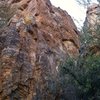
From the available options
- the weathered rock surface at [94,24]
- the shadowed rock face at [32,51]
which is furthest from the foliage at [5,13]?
the weathered rock surface at [94,24]

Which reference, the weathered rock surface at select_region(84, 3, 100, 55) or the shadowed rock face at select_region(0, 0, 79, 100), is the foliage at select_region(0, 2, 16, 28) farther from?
the weathered rock surface at select_region(84, 3, 100, 55)

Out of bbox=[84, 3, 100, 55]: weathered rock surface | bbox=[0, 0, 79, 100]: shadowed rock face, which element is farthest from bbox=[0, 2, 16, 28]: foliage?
bbox=[84, 3, 100, 55]: weathered rock surface

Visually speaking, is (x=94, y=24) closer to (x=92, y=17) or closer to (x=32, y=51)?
(x=92, y=17)

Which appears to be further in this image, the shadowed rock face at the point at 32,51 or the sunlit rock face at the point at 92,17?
the sunlit rock face at the point at 92,17

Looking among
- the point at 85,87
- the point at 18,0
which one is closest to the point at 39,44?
the point at 85,87

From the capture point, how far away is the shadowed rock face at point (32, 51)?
1448 centimetres

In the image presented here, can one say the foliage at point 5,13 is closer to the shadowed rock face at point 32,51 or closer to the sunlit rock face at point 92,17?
the shadowed rock face at point 32,51

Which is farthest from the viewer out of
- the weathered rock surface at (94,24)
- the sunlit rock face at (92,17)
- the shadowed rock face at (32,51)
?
the sunlit rock face at (92,17)

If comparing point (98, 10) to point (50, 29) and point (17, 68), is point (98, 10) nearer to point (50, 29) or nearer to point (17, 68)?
point (50, 29)

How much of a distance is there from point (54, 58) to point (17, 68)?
2.42m

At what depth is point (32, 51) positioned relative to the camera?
52.8 feet

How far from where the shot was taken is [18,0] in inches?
841

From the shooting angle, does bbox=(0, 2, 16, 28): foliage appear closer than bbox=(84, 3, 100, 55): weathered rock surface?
No

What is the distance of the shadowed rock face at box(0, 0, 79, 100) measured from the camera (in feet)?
47.5
